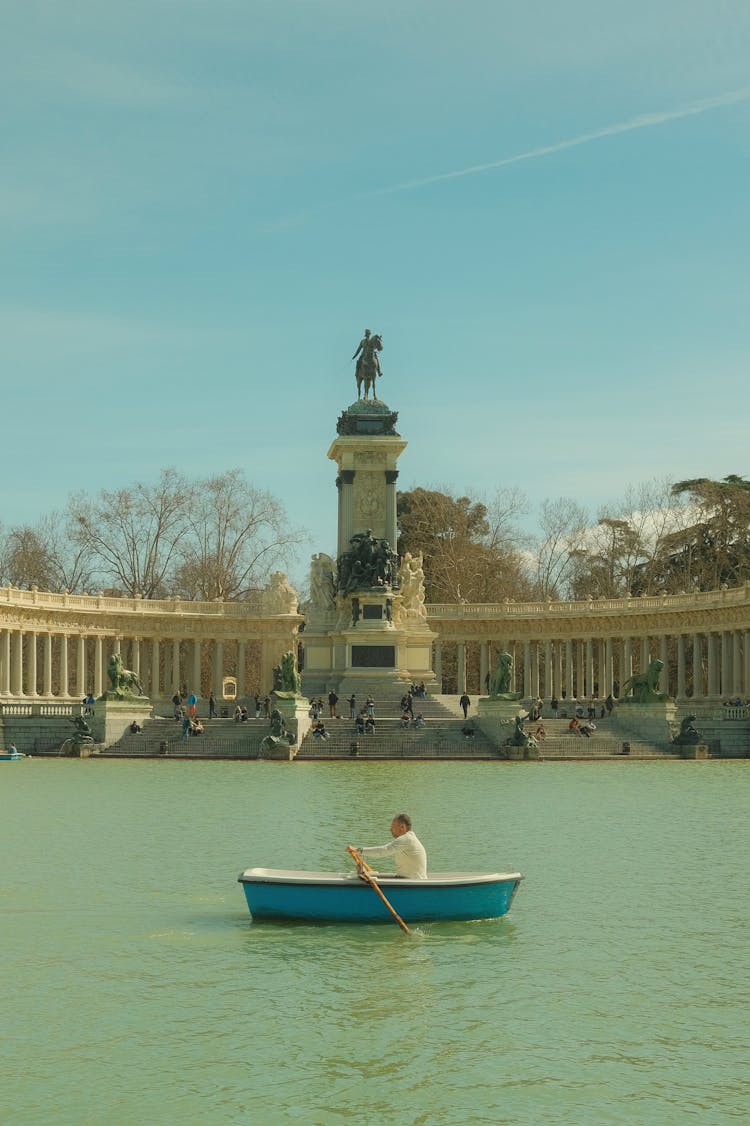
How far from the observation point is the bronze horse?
68750mm

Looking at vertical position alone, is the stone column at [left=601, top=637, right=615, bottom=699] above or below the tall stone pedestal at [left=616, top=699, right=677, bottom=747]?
above

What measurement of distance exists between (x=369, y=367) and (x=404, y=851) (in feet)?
171

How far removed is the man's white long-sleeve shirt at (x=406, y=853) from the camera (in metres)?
17.7

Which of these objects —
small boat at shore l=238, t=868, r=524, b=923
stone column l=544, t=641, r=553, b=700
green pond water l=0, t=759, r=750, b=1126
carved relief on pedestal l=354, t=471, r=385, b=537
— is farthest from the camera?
stone column l=544, t=641, r=553, b=700

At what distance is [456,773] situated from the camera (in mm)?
44000

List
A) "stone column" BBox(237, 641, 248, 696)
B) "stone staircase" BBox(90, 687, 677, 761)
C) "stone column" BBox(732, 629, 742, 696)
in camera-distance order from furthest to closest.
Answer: "stone column" BBox(237, 641, 248, 696), "stone column" BBox(732, 629, 742, 696), "stone staircase" BBox(90, 687, 677, 761)

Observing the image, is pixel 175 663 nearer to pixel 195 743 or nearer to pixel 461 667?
pixel 461 667

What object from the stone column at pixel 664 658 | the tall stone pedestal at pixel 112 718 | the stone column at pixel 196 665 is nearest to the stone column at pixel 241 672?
the stone column at pixel 196 665

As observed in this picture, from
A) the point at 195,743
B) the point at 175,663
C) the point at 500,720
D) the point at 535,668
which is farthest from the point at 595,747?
the point at 175,663

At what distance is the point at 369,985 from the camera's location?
616 inches

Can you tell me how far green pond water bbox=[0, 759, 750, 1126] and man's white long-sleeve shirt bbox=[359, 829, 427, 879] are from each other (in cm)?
69

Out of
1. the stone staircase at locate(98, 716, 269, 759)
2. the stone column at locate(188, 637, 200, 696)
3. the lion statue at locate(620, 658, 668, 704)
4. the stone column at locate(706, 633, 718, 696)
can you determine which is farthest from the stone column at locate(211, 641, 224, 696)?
the lion statue at locate(620, 658, 668, 704)

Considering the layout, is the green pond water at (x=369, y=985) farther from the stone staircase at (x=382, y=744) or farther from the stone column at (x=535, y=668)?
the stone column at (x=535, y=668)

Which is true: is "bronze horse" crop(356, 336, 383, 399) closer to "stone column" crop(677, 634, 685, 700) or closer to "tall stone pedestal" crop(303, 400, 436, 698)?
"tall stone pedestal" crop(303, 400, 436, 698)
